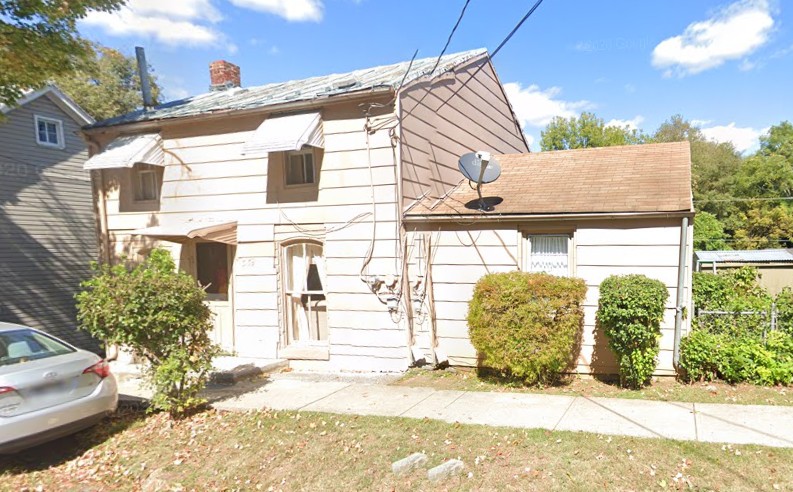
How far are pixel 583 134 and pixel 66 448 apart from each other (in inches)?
1200

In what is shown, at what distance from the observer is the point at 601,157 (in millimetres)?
10023

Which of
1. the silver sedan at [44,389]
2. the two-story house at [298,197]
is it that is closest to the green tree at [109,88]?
the two-story house at [298,197]

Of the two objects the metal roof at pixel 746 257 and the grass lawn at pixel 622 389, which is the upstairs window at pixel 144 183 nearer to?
the grass lawn at pixel 622 389

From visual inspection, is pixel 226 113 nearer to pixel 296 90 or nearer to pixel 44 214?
pixel 296 90

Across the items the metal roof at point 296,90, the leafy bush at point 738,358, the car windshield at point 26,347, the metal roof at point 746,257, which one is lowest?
the leafy bush at point 738,358

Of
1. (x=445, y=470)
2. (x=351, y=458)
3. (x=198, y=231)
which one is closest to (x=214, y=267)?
(x=198, y=231)

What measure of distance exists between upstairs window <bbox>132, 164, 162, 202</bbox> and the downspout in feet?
31.7

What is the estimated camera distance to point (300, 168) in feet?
30.6

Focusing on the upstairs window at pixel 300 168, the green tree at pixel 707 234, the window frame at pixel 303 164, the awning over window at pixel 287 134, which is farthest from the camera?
the green tree at pixel 707 234

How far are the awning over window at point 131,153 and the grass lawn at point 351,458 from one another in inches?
201

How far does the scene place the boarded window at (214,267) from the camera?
10133 millimetres

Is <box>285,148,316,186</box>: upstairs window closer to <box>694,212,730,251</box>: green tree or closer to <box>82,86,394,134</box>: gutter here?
<box>82,86,394,134</box>: gutter

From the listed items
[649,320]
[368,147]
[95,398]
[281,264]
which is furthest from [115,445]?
[649,320]

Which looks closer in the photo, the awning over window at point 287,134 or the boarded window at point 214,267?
the awning over window at point 287,134
